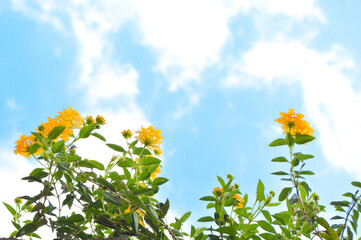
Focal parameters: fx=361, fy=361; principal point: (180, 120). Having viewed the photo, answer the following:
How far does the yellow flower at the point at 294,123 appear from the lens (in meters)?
1.88

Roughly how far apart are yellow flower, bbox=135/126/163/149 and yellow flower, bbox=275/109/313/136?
65cm

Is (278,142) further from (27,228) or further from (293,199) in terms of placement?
(27,228)

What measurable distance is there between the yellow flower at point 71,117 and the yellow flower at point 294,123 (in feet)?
3.46

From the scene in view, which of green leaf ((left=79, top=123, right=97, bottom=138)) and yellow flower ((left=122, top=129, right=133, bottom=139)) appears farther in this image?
yellow flower ((left=122, top=129, right=133, bottom=139))

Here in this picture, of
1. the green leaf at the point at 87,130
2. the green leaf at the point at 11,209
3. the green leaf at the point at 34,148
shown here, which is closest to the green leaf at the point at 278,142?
the green leaf at the point at 87,130

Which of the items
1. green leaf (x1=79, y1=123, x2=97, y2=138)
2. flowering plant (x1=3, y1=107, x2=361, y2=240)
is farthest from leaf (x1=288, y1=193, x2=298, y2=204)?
green leaf (x1=79, y1=123, x2=97, y2=138)

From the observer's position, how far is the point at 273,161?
180 centimetres

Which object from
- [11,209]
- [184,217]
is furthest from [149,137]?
[11,209]

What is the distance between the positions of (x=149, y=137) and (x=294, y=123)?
0.76m

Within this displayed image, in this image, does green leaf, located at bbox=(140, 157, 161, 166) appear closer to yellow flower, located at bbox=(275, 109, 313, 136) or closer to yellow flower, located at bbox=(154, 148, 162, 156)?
yellow flower, located at bbox=(154, 148, 162, 156)

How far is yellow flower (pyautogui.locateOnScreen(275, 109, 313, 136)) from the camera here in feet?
6.15

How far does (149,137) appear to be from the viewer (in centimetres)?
193

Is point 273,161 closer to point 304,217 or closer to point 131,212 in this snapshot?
point 304,217

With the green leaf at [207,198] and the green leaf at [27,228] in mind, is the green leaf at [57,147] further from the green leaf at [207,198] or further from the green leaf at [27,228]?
the green leaf at [207,198]
